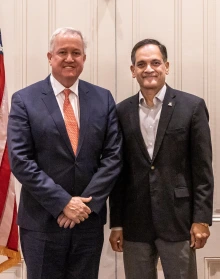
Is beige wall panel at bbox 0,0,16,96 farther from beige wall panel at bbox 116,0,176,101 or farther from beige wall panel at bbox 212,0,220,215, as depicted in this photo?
beige wall panel at bbox 212,0,220,215

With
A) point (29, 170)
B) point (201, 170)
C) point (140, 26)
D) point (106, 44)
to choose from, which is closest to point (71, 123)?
point (29, 170)

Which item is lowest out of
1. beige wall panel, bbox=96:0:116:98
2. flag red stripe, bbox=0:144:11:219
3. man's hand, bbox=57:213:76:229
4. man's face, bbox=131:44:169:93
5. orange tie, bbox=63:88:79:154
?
man's hand, bbox=57:213:76:229

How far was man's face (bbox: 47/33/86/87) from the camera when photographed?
1.96 meters

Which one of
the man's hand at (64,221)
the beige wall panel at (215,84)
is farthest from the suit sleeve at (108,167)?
the beige wall panel at (215,84)

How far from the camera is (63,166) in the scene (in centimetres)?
192

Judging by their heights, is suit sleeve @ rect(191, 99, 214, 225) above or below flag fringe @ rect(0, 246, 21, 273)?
above

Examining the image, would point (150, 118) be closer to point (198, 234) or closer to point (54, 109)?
point (54, 109)

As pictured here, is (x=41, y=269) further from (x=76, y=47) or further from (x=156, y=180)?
(x=76, y=47)

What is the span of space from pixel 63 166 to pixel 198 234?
662mm

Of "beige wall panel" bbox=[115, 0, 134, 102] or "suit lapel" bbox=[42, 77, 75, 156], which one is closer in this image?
"suit lapel" bbox=[42, 77, 75, 156]

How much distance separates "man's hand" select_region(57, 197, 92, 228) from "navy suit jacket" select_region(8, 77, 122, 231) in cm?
2

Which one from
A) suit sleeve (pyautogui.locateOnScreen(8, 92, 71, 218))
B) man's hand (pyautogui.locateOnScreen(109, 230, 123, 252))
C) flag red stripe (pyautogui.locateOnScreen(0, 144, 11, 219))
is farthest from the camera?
flag red stripe (pyautogui.locateOnScreen(0, 144, 11, 219))

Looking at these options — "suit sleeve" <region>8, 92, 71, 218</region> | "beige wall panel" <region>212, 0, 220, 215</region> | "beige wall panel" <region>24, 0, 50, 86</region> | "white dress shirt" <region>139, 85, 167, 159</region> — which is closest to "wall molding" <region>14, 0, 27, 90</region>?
"beige wall panel" <region>24, 0, 50, 86</region>

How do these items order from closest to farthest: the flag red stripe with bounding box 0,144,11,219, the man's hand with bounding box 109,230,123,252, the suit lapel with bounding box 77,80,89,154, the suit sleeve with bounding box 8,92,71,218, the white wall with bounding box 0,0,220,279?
the suit sleeve with bounding box 8,92,71,218 < the suit lapel with bounding box 77,80,89,154 < the man's hand with bounding box 109,230,123,252 < the flag red stripe with bounding box 0,144,11,219 < the white wall with bounding box 0,0,220,279
